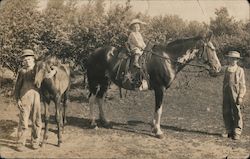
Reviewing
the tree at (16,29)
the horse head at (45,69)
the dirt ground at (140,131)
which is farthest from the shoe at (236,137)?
the tree at (16,29)

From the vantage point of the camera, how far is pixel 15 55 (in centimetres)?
1228

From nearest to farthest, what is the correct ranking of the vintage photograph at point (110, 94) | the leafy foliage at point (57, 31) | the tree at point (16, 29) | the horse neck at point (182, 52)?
the vintage photograph at point (110, 94), the horse neck at point (182, 52), the tree at point (16, 29), the leafy foliage at point (57, 31)

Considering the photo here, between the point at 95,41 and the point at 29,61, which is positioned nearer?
the point at 29,61

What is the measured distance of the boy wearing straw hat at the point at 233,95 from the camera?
31.4 ft

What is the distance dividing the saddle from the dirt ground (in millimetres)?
1211

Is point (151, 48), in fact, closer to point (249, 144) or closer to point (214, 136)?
point (214, 136)

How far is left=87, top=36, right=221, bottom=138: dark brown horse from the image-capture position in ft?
32.3

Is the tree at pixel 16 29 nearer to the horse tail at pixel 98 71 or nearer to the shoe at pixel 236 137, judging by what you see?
the horse tail at pixel 98 71

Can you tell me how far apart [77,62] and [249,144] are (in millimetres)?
7095

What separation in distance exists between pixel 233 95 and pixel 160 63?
1.92m

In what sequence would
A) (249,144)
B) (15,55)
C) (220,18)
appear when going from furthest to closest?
(220,18), (15,55), (249,144)

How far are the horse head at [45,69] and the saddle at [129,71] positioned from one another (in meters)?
1.96

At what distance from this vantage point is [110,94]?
1470 cm

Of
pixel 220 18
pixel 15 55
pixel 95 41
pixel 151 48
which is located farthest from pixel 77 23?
pixel 220 18
